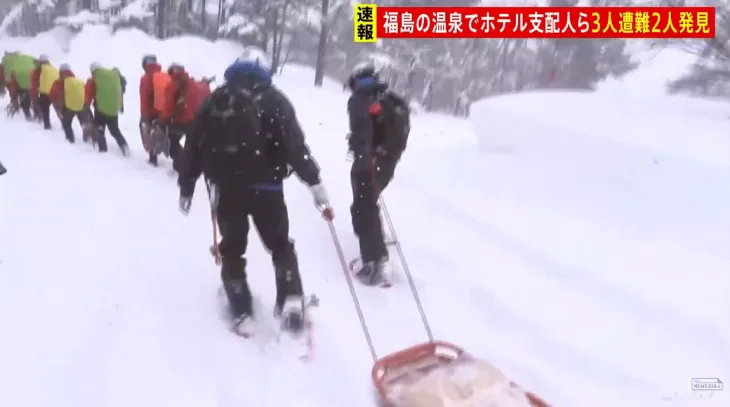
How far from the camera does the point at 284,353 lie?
4066mm

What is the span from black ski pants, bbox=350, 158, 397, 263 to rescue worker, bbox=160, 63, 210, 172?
3962 millimetres

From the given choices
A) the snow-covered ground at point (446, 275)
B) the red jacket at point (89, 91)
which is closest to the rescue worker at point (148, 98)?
the snow-covered ground at point (446, 275)

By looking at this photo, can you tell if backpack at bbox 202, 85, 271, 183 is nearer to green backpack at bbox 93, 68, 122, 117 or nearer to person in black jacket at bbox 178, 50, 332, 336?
person in black jacket at bbox 178, 50, 332, 336

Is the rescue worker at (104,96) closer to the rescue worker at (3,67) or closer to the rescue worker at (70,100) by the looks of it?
the rescue worker at (70,100)

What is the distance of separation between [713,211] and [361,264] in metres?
3.65

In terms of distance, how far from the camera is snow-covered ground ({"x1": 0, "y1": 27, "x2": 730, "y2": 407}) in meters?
3.81

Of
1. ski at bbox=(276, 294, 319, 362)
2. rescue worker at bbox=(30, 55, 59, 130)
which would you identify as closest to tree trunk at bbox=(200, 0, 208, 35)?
rescue worker at bbox=(30, 55, 59, 130)

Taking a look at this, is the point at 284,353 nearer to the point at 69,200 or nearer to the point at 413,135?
the point at 69,200

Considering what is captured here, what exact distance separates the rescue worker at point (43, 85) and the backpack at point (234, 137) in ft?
30.7

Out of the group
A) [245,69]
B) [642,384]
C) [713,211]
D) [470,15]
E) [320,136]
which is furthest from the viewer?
[320,136]

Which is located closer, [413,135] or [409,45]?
[413,135]

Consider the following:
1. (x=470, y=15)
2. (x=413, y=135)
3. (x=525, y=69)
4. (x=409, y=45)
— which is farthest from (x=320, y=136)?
(x=525, y=69)

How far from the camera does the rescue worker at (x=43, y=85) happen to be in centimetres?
1155

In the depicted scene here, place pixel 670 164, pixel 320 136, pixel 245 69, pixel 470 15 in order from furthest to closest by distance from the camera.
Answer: pixel 320 136
pixel 470 15
pixel 670 164
pixel 245 69
